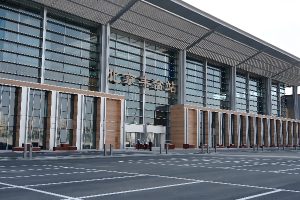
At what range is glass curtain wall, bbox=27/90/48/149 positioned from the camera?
40.0m

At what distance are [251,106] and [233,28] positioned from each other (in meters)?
26.5

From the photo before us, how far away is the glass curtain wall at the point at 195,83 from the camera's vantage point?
207 ft

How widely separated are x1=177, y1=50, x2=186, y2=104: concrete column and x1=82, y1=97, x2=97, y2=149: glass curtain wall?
18494 mm

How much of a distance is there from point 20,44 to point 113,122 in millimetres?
15404

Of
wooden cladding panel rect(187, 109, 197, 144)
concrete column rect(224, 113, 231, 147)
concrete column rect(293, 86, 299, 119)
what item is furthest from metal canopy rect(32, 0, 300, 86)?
concrete column rect(293, 86, 299, 119)

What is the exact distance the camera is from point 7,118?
38.3 meters

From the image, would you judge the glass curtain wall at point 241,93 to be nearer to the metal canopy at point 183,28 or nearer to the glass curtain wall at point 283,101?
the metal canopy at point 183,28

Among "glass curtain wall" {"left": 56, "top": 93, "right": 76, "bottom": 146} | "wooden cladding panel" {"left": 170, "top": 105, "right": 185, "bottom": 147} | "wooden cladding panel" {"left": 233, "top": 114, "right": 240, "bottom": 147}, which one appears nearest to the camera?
"glass curtain wall" {"left": 56, "top": 93, "right": 76, "bottom": 146}

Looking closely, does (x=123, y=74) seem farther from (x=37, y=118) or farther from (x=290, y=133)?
(x=290, y=133)

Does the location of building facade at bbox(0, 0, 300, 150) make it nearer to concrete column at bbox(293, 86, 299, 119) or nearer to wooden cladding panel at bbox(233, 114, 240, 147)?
wooden cladding panel at bbox(233, 114, 240, 147)

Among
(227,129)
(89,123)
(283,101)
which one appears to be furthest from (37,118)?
(283,101)

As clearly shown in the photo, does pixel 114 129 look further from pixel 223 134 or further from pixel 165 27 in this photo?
pixel 223 134

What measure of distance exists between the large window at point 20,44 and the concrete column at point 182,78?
25035 mm

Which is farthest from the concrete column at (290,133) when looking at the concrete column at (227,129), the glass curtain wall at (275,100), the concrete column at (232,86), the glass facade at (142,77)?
the glass facade at (142,77)
